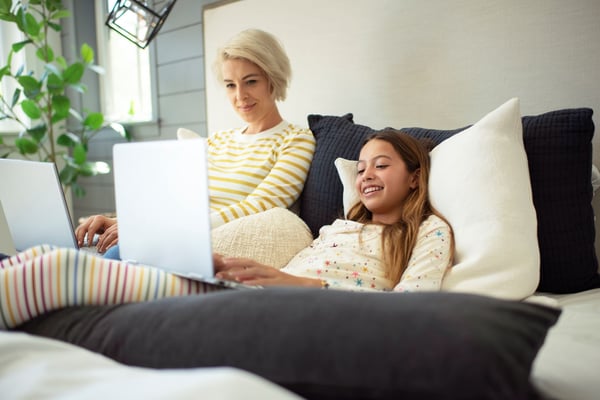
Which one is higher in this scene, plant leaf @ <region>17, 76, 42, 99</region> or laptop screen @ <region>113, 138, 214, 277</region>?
plant leaf @ <region>17, 76, 42, 99</region>

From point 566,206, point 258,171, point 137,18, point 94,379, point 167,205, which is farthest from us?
point 137,18

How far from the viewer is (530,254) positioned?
0.96 meters

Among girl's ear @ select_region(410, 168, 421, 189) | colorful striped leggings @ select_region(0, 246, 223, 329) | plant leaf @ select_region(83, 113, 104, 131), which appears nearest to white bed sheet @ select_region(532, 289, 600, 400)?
girl's ear @ select_region(410, 168, 421, 189)

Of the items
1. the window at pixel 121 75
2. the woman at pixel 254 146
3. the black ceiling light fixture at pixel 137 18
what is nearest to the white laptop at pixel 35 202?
the woman at pixel 254 146

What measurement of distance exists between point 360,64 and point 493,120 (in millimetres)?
855

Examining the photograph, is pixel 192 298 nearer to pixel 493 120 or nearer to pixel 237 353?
pixel 237 353

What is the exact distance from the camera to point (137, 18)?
193cm

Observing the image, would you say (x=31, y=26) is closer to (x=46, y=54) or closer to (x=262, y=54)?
(x=46, y=54)

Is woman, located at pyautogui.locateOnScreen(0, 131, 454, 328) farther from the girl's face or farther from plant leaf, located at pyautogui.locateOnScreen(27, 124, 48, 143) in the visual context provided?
plant leaf, located at pyautogui.locateOnScreen(27, 124, 48, 143)

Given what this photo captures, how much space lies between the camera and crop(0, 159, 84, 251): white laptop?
3.54 ft

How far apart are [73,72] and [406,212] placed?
2.30 m

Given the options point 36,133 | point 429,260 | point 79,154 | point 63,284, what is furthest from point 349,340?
point 36,133

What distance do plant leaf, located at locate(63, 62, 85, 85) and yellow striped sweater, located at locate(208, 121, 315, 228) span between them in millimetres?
1445

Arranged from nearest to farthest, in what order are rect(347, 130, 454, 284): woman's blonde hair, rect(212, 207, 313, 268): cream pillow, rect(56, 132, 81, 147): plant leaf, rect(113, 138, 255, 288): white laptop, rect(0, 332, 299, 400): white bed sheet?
rect(0, 332, 299, 400): white bed sheet < rect(113, 138, 255, 288): white laptop < rect(347, 130, 454, 284): woman's blonde hair < rect(212, 207, 313, 268): cream pillow < rect(56, 132, 81, 147): plant leaf
